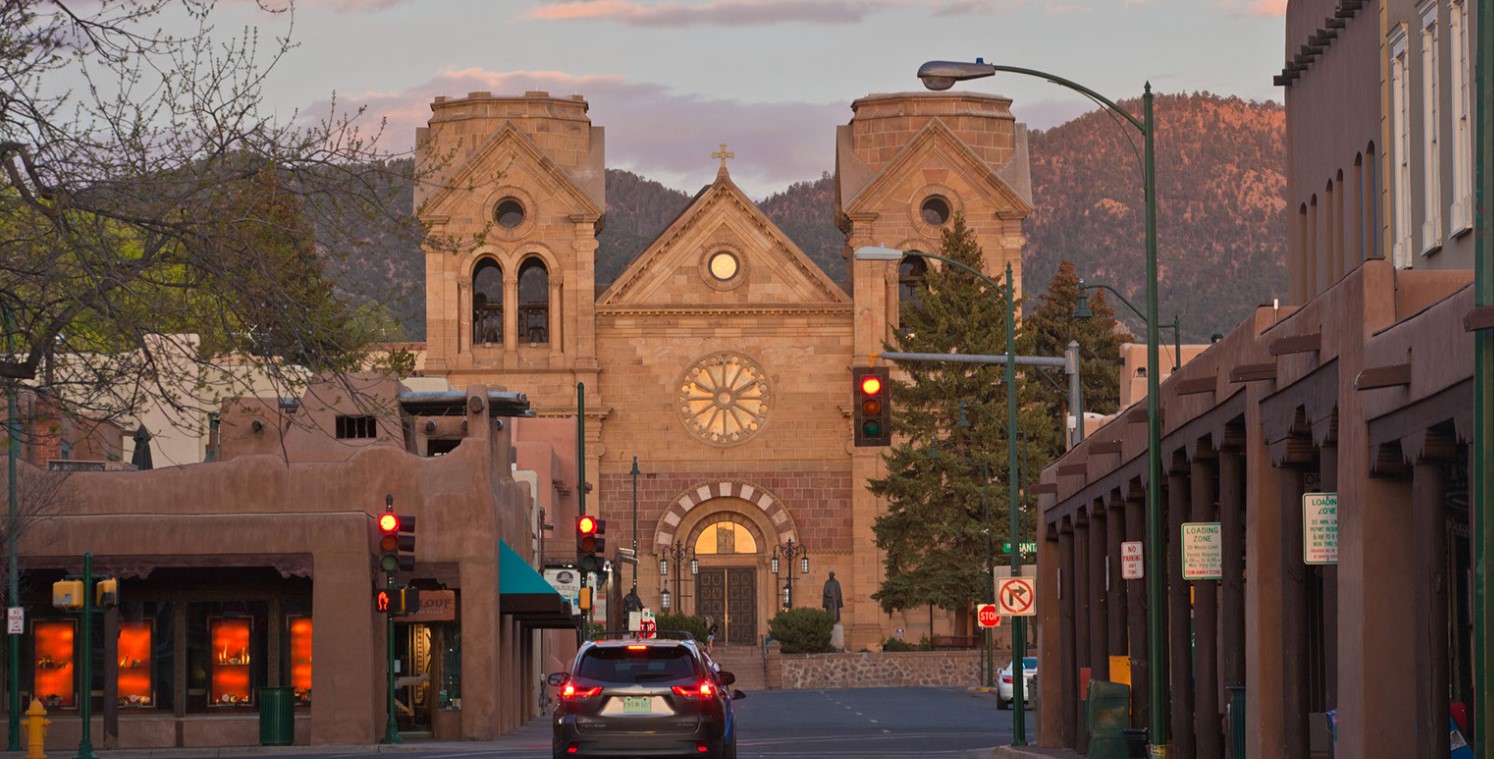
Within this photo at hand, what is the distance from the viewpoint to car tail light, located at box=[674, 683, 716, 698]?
23.8m

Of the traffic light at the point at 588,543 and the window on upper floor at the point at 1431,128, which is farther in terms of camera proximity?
the traffic light at the point at 588,543

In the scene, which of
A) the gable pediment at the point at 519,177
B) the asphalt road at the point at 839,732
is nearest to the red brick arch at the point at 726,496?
the gable pediment at the point at 519,177

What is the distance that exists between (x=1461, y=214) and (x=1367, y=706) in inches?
327

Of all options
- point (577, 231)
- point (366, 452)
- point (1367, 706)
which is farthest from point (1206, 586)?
point (577, 231)

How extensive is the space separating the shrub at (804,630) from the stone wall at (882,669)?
126 inches

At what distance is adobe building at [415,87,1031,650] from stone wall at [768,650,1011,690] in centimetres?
1065

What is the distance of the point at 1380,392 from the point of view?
17.7 meters

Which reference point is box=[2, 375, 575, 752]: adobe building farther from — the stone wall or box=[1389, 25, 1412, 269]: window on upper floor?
the stone wall

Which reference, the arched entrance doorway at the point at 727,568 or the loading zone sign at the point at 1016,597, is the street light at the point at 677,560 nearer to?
the arched entrance doorway at the point at 727,568

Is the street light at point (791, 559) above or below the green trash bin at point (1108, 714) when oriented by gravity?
above

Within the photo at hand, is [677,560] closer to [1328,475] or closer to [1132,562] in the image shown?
[1132,562]

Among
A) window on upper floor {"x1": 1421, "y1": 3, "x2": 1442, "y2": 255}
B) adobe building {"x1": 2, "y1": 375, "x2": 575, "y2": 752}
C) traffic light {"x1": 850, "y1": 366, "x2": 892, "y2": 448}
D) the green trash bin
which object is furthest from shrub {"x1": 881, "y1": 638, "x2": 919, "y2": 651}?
window on upper floor {"x1": 1421, "y1": 3, "x2": 1442, "y2": 255}

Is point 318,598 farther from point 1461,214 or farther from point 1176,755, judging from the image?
point 1461,214

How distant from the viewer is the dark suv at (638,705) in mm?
23594
